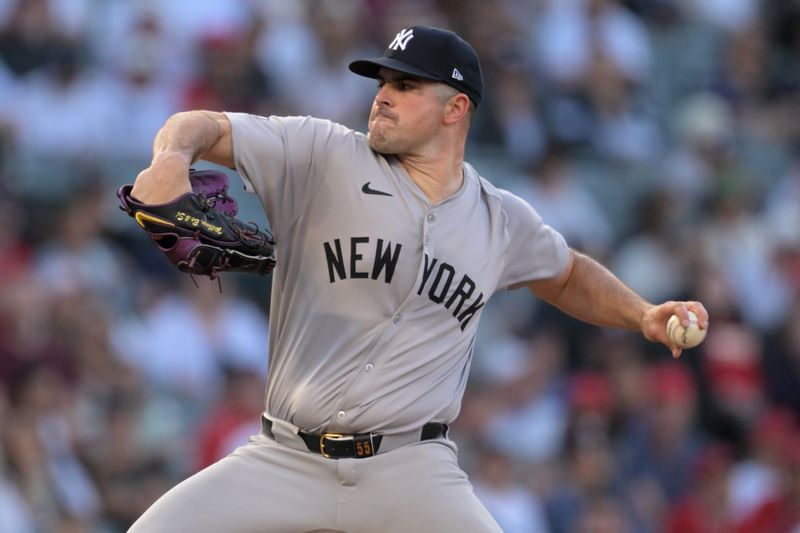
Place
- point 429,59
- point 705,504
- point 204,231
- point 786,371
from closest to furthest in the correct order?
1. point 204,231
2. point 429,59
3. point 705,504
4. point 786,371

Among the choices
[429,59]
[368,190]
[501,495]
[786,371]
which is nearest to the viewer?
[368,190]

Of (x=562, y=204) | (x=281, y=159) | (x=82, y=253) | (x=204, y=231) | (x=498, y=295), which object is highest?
(x=281, y=159)

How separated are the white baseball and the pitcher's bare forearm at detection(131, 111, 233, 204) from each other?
1.60 m

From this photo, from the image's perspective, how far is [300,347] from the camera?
204 inches

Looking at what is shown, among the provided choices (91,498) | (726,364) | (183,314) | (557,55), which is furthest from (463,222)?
(557,55)

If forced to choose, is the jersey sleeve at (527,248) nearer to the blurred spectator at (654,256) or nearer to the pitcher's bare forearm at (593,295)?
the pitcher's bare forearm at (593,295)

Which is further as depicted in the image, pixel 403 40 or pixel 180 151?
pixel 403 40

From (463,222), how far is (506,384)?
505 cm

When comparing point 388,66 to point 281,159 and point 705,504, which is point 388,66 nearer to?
point 281,159

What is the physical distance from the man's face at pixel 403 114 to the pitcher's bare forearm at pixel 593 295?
803 millimetres

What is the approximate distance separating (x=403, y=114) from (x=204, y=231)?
1031mm

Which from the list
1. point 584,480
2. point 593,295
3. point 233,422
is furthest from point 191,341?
point 593,295

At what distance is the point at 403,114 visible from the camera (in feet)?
17.5

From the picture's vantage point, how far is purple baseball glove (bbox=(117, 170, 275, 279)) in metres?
4.48
